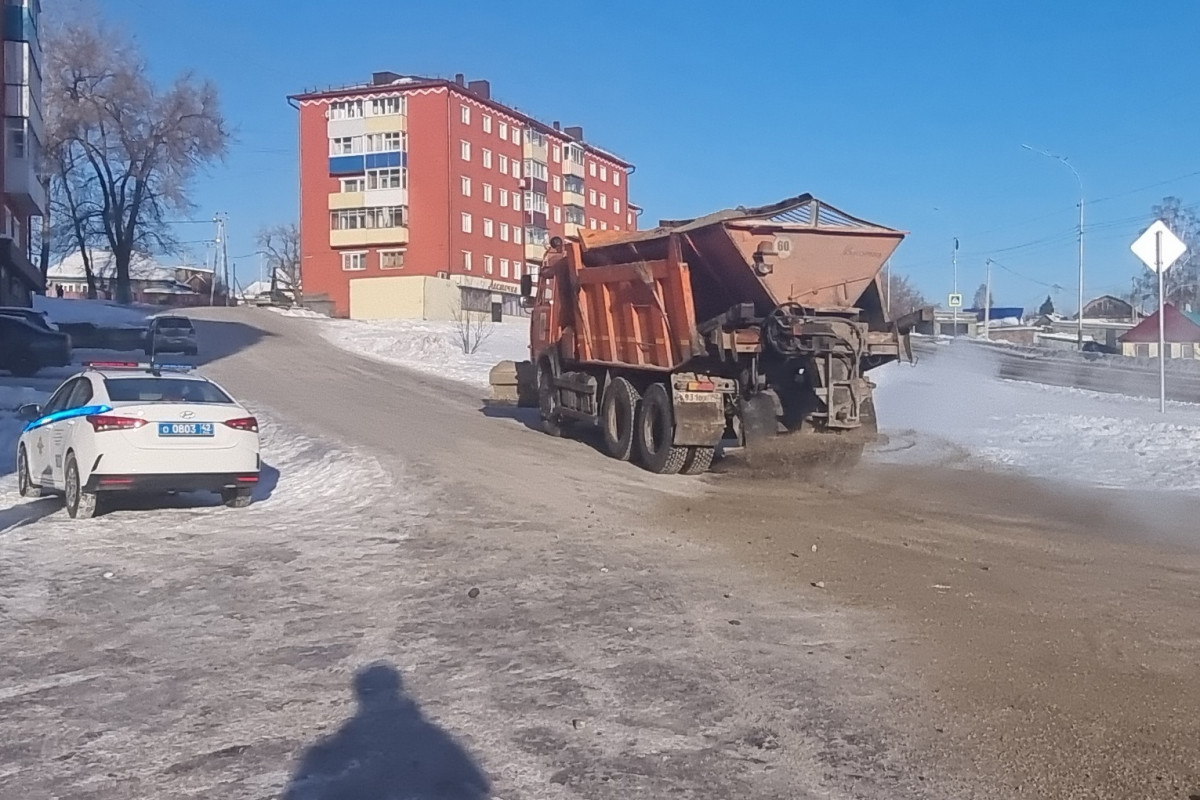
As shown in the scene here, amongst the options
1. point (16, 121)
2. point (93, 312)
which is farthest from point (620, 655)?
point (93, 312)

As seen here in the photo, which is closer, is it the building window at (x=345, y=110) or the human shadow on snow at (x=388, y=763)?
the human shadow on snow at (x=388, y=763)

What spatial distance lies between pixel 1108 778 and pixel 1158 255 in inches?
554

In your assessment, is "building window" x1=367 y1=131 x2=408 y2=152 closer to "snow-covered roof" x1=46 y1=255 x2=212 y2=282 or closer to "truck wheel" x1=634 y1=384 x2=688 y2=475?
"snow-covered roof" x1=46 y1=255 x2=212 y2=282

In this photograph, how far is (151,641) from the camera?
23.6 feet

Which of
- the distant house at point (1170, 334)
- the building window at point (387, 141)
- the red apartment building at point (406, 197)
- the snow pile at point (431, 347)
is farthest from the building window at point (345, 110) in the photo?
the distant house at point (1170, 334)

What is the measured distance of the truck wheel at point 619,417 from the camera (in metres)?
16.2

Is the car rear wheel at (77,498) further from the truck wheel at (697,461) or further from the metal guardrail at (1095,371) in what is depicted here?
the metal guardrail at (1095,371)

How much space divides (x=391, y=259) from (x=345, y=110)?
10343 mm

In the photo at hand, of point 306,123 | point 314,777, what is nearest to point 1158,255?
point 314,777

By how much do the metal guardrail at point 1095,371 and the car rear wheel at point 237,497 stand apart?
1952cm

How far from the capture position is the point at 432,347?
136ft

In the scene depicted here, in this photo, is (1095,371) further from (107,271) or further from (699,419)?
(107,271)

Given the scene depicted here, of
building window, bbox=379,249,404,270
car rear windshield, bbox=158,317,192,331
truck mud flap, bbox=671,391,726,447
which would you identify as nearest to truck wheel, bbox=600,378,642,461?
truck mud flap, bbox=671,391,726,447

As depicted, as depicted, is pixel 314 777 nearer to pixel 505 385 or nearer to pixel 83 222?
pixel 505 385
